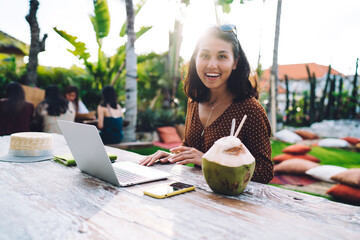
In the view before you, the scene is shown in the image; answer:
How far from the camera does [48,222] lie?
81cm

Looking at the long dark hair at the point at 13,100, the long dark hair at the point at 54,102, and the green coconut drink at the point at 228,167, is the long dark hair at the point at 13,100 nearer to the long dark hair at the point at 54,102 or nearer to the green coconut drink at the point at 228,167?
the long dark hair at the point at 54,102

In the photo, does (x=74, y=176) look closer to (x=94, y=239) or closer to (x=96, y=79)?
(x=94, y=239)

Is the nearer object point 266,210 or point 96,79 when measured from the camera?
point 266,210

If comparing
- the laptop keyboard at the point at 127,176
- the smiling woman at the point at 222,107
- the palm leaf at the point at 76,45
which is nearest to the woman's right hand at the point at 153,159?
the smiling woman at the point at 222,107

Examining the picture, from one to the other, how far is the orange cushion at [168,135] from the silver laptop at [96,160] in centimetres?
565

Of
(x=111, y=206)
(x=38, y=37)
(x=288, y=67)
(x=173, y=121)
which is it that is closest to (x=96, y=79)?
(x=38, y=37)

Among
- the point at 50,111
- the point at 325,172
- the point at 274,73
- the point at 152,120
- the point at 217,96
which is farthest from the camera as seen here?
the point at 274,73

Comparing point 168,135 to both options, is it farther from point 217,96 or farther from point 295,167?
point 217,96

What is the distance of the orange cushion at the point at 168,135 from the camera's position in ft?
23.4

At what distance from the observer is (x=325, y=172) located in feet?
12.2

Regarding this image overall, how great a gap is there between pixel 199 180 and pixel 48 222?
0.73m

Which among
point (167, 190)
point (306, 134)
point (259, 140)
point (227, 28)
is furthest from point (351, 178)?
point (306, 134)

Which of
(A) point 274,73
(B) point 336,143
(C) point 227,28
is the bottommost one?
(B) point 336,143

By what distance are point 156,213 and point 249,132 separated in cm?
104
